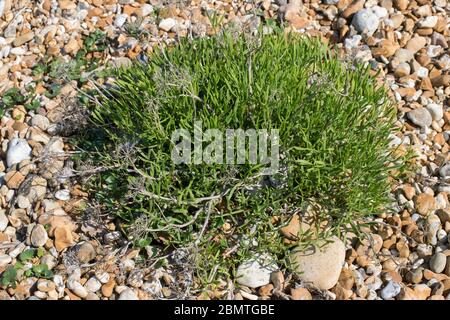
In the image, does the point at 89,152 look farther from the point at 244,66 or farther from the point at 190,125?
the point at 244,66

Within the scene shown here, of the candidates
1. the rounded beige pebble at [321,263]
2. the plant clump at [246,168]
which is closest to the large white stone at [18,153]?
the plant clump at [246,168]

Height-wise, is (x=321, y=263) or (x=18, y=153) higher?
(x=18, y=153)

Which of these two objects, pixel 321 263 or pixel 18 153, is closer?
pixel 321 263

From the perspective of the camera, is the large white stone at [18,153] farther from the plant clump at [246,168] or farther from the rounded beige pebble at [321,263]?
the rounded beige pebble at [321,263]

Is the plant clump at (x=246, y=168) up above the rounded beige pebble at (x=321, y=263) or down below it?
above

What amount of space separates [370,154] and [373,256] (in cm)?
59

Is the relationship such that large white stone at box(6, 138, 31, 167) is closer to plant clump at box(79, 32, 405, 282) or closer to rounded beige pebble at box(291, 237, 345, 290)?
plant clump at box(79, 32, 405, 282)

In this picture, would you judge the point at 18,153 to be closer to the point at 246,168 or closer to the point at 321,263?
the point at 246,168

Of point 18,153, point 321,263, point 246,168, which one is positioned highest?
point 246,168

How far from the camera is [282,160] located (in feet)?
12.3

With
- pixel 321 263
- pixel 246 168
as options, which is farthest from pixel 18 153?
pixel 321 263

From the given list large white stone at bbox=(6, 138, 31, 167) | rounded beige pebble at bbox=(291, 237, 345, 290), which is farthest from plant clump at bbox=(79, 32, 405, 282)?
large white stone at bbox=(6, 138, 31, 167)

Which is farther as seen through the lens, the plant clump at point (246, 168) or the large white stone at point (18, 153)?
the large white stone at point (18, 153)

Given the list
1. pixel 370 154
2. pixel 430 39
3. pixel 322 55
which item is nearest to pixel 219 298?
pixel 370 154
